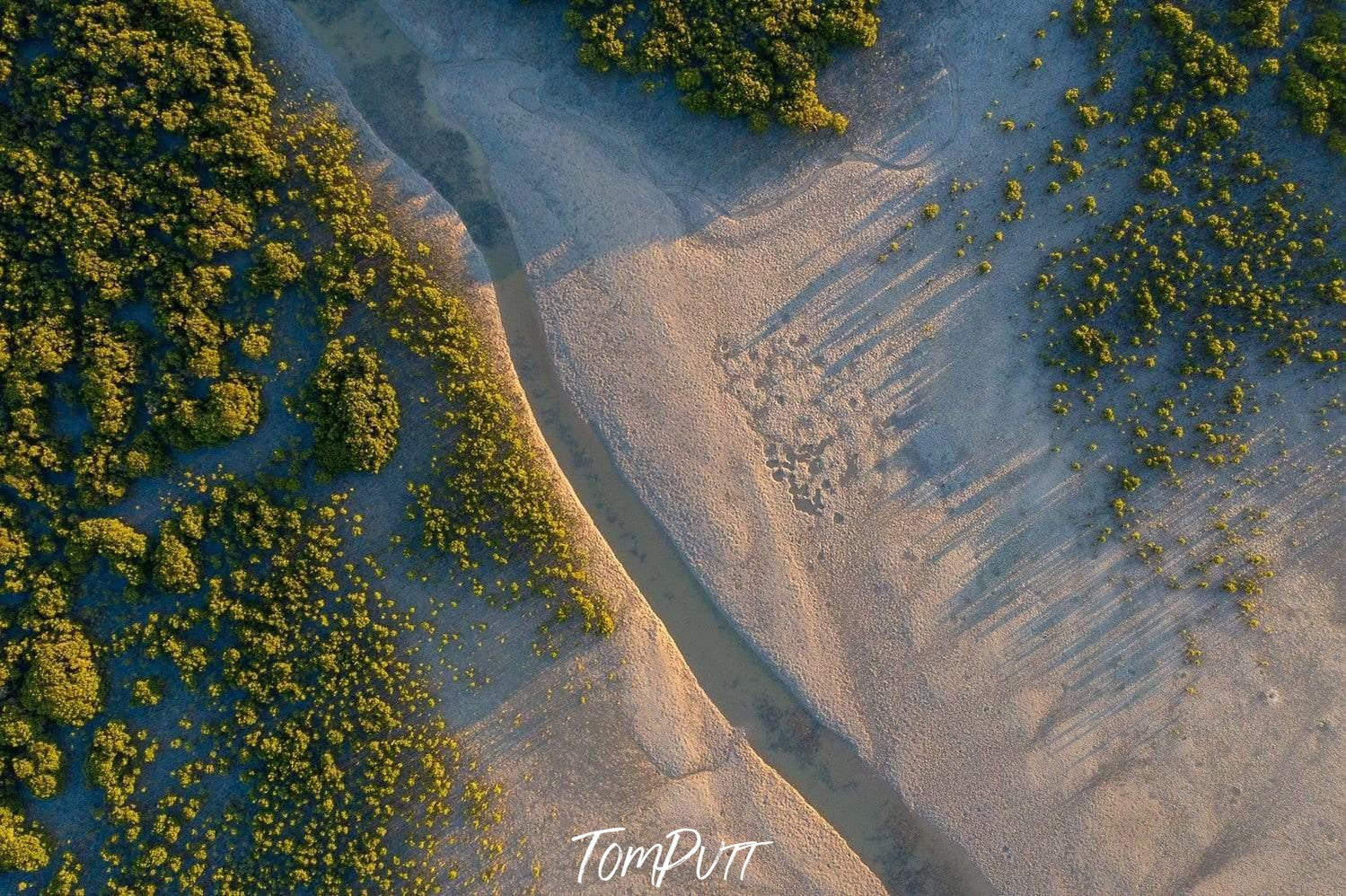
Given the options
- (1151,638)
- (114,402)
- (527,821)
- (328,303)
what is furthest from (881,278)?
(114,402)

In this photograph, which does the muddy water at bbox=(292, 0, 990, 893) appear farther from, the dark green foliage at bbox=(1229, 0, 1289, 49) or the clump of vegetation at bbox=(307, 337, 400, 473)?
the dark green foliage at bbox=(1229, 0, 1289, 49)

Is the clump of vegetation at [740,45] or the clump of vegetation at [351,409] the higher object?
the clump of vegetation at [740,45]

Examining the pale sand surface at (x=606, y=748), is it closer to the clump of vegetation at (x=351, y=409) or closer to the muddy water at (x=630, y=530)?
the muddy water at (x=630, y=530)

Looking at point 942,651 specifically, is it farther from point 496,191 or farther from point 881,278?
point 496,191

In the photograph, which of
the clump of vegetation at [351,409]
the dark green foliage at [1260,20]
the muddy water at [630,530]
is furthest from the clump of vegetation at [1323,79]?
the clump of vegetation at [351,409]

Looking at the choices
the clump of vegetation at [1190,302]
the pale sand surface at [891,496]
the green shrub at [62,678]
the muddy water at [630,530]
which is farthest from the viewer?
the muddy water at [630,530]

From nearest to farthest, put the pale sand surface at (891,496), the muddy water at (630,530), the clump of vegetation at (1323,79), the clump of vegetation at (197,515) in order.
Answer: the clump of vegetation at (197,515)
the clump of vegetation at (1323,79)
the pale sand surface at (891,496)
the muddy water at (630,530)
